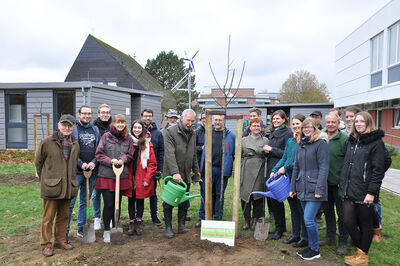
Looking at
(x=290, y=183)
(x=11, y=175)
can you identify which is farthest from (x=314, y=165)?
(x=11, y=175)

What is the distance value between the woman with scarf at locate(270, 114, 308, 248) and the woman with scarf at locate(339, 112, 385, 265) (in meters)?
0.65

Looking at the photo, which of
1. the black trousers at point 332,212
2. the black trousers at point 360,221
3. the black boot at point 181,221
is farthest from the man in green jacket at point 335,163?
the black boot at point 181,221

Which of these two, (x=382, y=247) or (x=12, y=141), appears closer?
(x=382, y=247)

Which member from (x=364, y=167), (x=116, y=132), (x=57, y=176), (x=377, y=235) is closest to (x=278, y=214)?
(x=377, y=235)

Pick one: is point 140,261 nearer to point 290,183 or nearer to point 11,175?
point 290,183

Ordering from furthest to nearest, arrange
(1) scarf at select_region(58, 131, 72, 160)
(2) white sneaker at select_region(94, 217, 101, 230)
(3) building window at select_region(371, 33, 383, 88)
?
1. (3) building window at select_region(371, 33, 383, 88)
2. (2) white sneaker at select_region(94, 217, 101, 230)
3. (1) scarf at select_region(58, 131, 72, 160)

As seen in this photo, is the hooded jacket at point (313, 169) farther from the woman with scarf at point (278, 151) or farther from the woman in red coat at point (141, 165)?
the woman in red coat at point (141, 165)

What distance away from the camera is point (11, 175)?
30.7 ft

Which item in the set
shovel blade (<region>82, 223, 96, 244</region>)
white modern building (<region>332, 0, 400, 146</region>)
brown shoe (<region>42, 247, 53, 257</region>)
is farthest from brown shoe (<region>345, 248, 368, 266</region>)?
white modern building (<region>332, 0, 400, 146</region>)

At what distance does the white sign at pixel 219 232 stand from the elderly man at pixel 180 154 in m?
0.57

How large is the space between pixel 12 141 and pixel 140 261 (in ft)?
42.5

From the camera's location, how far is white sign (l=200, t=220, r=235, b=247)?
4.36 meters

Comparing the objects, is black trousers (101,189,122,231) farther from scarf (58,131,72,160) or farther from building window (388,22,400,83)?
building window (388,22,400,83)

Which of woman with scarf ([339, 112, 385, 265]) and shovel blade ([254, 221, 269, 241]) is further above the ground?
woman with scarf ([339, 112, 385, 265])
